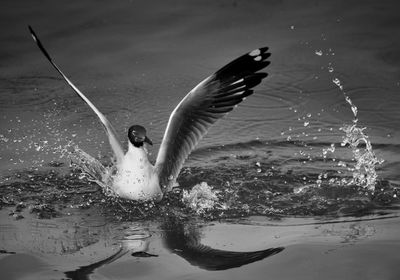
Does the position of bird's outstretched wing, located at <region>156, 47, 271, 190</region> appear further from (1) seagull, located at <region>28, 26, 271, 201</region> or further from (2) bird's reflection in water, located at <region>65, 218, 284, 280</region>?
(2) bird's reflection in water, located at <region>65, 218, 284, 280</region>

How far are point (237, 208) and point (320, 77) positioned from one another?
13.2 feet

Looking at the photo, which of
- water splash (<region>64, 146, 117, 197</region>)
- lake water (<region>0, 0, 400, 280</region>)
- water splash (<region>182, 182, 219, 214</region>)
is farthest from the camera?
water splash (<region>64, 146, 117, 197</region>)

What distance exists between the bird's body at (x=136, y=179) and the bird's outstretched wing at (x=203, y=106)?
0.58ft

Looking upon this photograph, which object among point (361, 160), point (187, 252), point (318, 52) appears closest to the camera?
point (187, 252)

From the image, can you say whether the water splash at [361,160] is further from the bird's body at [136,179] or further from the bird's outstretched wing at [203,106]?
the bird's body at [136,179]

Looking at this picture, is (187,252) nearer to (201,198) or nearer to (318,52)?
(201,198)

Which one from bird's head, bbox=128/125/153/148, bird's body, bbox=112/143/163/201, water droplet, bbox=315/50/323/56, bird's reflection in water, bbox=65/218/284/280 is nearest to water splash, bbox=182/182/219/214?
bird's body, bbox=112/143/163/201

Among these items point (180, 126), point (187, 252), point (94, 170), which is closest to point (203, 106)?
point (180, 126)

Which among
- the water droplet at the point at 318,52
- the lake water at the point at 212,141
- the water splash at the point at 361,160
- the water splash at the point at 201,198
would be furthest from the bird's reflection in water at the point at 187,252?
the water droplet at the point at 318,52

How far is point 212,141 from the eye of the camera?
8.43m

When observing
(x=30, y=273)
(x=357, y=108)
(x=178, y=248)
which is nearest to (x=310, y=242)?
(x=178, y=248)

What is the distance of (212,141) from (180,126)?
4.11 ft

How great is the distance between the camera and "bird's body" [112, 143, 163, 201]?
705 cm

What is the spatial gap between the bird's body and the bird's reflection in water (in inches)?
35.8
